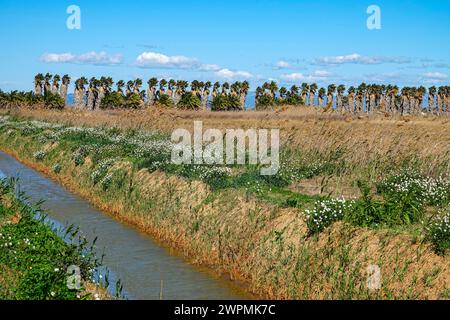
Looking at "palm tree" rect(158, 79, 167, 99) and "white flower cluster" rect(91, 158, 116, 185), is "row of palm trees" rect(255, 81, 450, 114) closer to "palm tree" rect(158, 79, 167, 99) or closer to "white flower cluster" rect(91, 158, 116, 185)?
"palm tree" rect(158, 79, 167, 99)

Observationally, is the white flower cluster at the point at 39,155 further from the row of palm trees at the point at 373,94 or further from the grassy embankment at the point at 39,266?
the row of palm trees at the point at 373,94

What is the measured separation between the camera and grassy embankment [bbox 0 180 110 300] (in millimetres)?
8250

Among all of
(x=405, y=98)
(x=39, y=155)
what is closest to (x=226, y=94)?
(x=405, y=98)

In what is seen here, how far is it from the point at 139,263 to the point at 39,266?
4449mm

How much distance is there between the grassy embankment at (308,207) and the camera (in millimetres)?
9500

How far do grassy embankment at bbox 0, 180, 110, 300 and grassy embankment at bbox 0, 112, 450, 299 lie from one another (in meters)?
3.37

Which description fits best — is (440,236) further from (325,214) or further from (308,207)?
(308,207)

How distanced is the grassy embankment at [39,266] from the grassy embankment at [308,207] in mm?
3370

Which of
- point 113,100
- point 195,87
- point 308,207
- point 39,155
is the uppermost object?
point 195,87

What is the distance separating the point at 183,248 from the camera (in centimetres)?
1405

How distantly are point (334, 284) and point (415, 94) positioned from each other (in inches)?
4194

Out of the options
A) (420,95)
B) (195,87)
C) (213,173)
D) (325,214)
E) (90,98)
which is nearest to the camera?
(325,214)

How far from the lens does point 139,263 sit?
→ 43.2 feet
